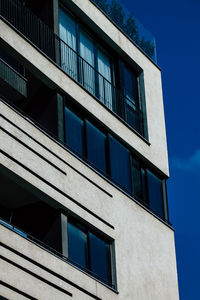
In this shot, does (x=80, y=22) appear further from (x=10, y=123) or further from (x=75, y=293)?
(x=75, y=293)

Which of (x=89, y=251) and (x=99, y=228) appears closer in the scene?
(x=89, y=251)

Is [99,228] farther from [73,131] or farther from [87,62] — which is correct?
[87,62]

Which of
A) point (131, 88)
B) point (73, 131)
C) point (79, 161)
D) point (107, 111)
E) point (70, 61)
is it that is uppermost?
point (131, 88)

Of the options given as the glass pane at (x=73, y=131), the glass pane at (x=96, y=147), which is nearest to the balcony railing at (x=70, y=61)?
the glass pane at (x=96, y=147)

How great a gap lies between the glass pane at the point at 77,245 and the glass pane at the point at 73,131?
107 inches

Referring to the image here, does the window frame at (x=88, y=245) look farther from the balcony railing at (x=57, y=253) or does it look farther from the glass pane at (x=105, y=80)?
the glass pane at (x=105, y=80)

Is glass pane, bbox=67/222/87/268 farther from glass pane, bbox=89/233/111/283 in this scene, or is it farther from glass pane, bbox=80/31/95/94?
glass pane, bbox=80/31/95/94

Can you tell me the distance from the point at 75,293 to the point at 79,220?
2550 millimetres

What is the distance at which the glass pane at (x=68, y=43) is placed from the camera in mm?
29359

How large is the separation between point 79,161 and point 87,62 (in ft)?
15.9

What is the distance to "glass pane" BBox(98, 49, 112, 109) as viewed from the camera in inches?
1216

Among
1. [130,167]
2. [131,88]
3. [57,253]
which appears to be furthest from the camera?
[131,88]

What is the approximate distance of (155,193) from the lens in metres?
31.5

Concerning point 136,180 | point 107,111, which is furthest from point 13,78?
point 136,180
